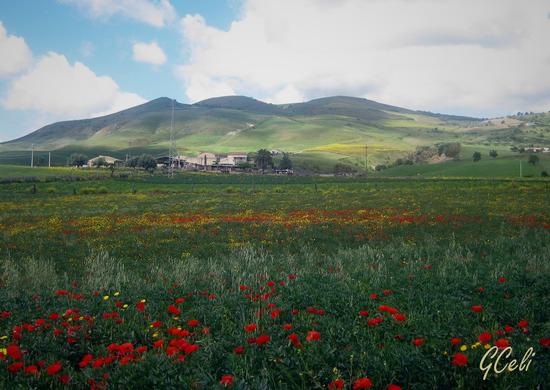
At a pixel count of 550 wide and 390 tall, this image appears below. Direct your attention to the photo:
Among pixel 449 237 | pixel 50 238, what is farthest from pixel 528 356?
pixel 50 238

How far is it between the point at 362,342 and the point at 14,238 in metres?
21.2

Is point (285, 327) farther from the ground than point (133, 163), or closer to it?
closer to it

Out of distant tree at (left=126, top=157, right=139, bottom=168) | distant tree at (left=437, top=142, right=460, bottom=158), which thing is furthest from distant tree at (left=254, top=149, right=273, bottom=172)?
distant tree at (left=437, top=142, right=460, bottom=158)

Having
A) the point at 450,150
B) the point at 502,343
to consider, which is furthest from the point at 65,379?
the point at 450,150

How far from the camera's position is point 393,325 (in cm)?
668

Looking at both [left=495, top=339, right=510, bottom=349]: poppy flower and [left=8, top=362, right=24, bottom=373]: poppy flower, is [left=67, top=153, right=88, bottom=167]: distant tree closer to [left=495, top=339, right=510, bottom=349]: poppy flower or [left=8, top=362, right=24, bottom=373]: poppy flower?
[left=8, top=362, right=24, bottom=373]: poppy flower

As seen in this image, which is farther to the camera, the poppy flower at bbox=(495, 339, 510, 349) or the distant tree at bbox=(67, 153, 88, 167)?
the distant tree at bbox=(67, 153, 88, 167)

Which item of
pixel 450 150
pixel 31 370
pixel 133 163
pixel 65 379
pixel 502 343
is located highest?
pixel 450 150

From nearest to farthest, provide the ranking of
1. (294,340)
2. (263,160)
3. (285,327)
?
(294,340) < (285,327) < (263,160)

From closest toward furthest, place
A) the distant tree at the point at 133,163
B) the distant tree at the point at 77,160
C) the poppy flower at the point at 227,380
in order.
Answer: the poppy flower at the point at 227,380, the distant tree at the point at 133,163, the distant tree at the point at 77,160

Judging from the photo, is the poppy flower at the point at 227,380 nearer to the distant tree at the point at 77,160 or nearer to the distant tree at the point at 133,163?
the distant tree at the point at 133,163

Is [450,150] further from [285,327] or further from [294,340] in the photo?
[294,340]

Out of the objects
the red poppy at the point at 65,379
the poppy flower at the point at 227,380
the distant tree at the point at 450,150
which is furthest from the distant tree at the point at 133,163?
the poppy flower at the point at 227,380

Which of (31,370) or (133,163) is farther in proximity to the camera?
(133,163)
